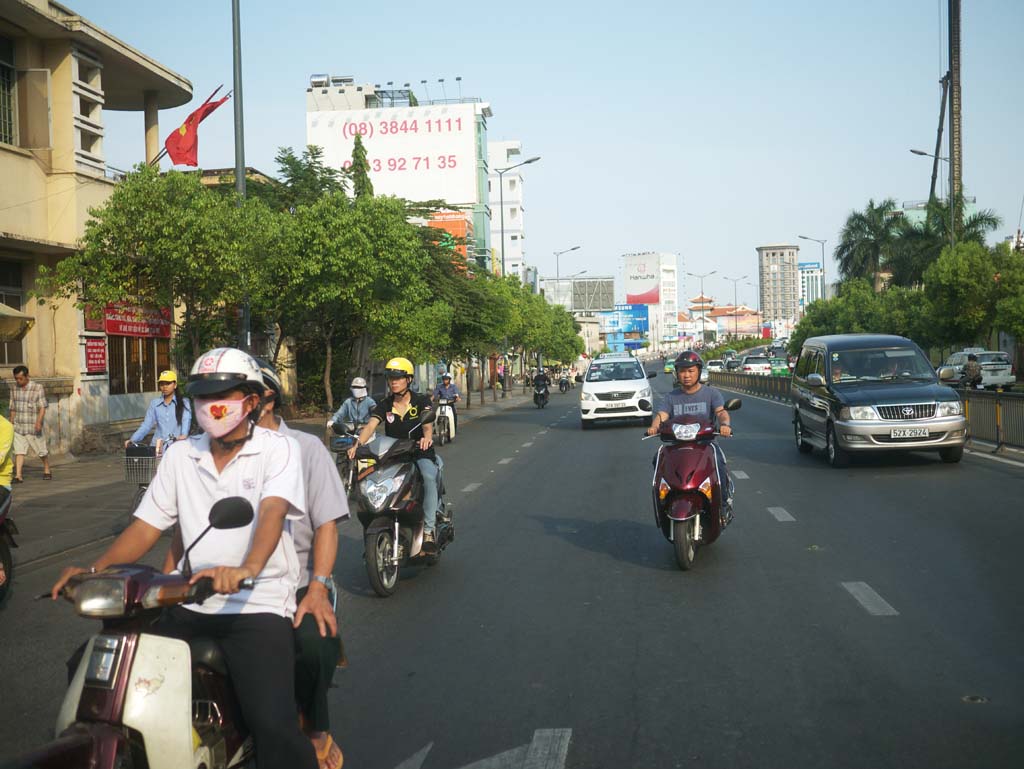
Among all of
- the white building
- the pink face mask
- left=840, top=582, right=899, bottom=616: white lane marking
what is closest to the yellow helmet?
left=840, top=582, right=899, bottom=616: white lane marking

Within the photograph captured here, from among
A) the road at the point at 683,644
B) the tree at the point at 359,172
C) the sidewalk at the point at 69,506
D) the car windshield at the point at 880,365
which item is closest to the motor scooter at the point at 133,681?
the road at the point at 683,644

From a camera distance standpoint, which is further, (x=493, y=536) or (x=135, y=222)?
(x=135, y=222)

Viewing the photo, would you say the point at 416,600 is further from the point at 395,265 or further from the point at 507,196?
the point at 507,196

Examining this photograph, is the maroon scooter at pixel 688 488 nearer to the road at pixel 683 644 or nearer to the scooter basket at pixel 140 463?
the road at pixel 683 644

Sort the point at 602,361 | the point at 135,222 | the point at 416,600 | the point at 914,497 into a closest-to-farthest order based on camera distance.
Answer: the point at 416,600, the point at 914,497, the point at 135,222, the point at 602,361

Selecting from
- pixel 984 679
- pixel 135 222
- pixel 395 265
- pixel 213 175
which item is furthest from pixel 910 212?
pixel 984 679

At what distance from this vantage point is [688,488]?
8586 mm

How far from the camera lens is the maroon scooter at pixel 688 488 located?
8477 mm

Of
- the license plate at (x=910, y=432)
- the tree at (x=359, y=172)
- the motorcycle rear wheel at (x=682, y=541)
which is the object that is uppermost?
the tree at (x=359, y=172)

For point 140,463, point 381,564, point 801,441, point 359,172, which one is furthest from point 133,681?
point 359,172

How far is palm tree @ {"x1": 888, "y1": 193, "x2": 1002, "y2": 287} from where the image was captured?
6269 centimetres

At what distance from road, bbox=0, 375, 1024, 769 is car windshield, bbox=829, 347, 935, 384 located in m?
4.50

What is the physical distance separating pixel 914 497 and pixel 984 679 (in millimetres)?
7354

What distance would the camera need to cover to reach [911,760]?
4.30 meters
